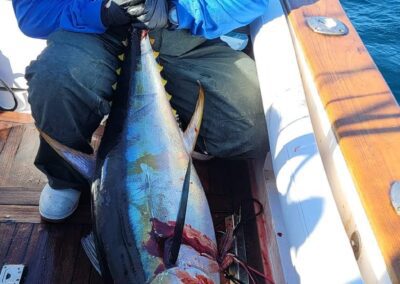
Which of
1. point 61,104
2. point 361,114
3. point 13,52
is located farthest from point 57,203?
point 361,114

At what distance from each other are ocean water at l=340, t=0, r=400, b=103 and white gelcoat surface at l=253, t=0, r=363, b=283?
2.36m

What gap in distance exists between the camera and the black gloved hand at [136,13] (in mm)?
1699

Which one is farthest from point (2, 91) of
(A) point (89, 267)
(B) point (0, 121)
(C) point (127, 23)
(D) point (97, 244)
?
(D) point (97, 244)

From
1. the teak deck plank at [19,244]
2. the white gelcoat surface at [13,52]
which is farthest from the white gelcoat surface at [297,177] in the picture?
the white gelcoat surface at [13,52]

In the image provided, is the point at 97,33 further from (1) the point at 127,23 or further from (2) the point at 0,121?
(2) the point at 0,121

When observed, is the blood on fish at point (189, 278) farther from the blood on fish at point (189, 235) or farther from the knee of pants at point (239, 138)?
the knee of pants at point (239, 138)

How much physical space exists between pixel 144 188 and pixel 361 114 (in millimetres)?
745

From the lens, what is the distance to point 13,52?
232 centimetres

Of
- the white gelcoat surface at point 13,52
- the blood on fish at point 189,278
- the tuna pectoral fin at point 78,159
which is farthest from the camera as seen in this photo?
the white gelcoat surface at point 13,52

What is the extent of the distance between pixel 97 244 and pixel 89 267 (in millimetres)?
406

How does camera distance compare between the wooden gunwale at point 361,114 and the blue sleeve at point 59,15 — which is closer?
the wooden gunwale at point 361,114

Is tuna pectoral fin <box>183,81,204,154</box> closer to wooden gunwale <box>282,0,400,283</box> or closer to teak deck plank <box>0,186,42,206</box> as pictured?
wooden gunwale <box>282,0,400,283</box>

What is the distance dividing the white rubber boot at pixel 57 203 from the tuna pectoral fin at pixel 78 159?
325 millimetres

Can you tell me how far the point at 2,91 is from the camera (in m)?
2.41
